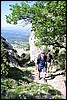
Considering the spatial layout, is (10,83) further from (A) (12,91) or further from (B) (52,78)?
(B) (52,78)

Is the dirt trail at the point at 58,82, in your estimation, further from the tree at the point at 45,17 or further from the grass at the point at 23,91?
the tree at the point at 45,17

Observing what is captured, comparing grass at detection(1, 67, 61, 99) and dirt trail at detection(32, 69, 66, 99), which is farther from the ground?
grass at detection(1, 67, 61, 99)

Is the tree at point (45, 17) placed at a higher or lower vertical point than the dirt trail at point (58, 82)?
higher

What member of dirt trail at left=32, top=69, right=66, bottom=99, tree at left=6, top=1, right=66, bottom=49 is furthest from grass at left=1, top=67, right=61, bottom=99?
tree at left=6, top=1, right=66, bottom=49

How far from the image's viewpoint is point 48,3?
59.4 ft

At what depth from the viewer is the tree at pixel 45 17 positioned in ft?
58.9

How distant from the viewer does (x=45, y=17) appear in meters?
18.8

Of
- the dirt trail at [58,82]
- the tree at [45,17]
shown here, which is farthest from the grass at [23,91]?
the tree at [45,17]

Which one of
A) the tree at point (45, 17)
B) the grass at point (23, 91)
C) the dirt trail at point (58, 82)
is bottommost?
the dirt trail at point (58, 82)

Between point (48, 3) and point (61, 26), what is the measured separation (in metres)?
1.80

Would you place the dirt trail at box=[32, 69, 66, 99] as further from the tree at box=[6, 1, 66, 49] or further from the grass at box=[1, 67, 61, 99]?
the tree at box=[6, 1, 66, 49]

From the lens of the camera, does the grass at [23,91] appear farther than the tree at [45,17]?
No

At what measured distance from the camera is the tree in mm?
17938

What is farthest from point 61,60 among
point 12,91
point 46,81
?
point 12,91
